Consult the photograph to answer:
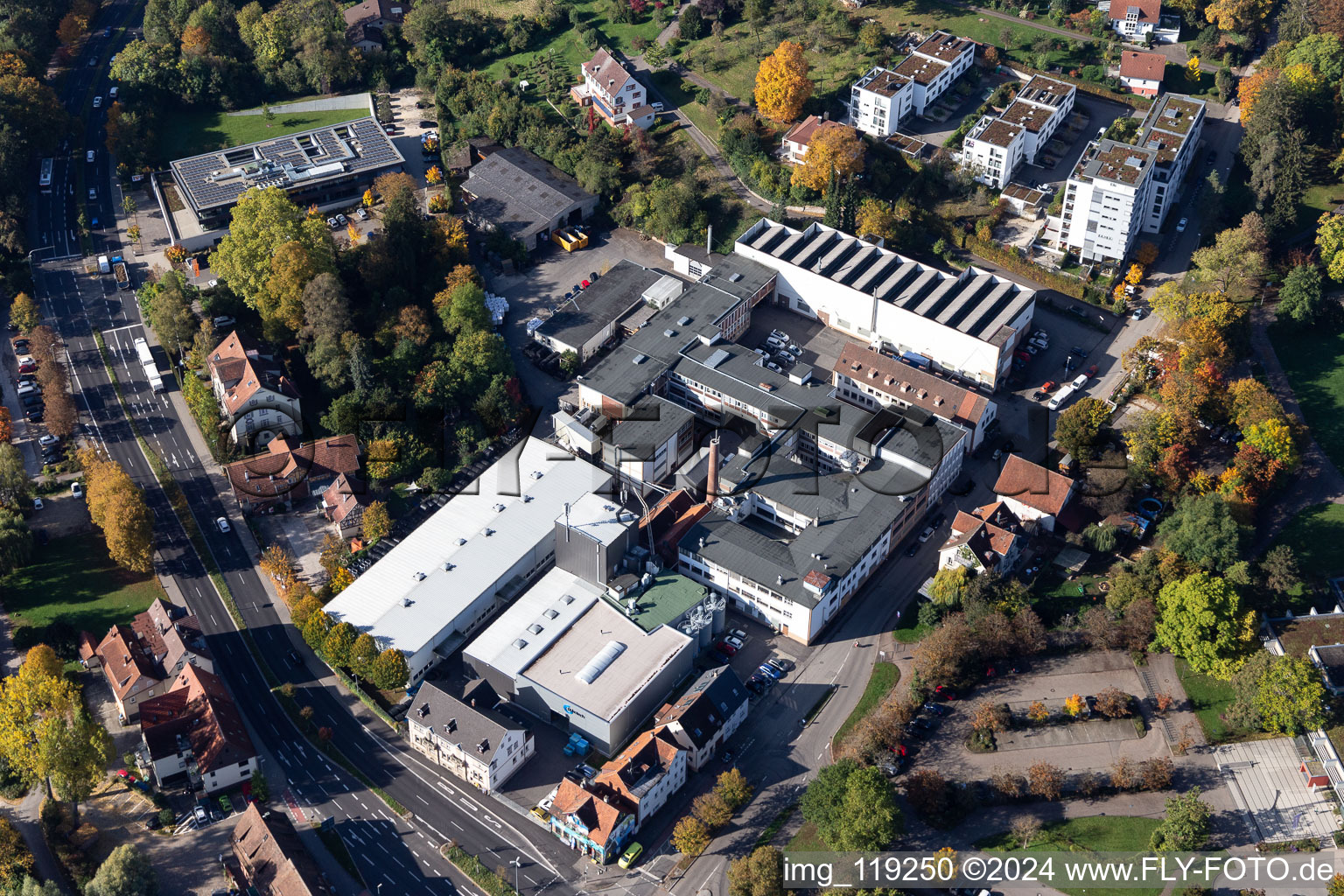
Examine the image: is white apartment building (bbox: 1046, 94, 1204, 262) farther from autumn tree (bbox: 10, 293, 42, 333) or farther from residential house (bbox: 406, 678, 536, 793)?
autumn tree (bbox: 10, 293, 42, 333)

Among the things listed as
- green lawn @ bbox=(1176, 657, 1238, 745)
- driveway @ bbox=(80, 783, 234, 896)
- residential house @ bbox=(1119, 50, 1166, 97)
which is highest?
residential house @ bbox=(1119, 50, 1166, 97)

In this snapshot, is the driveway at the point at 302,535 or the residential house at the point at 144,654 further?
the driveway at the point at 302,535

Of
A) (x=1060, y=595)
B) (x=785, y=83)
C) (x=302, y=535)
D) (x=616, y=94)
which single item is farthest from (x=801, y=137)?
(x=302, y=535)

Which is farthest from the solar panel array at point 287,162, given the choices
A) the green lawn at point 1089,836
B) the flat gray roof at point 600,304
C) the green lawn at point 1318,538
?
the green lawn at point 1318,538

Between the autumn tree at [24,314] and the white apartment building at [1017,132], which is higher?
the white apartment building at [1017,132]

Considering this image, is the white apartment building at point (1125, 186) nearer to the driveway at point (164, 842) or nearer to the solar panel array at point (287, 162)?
the solar panel array at point (287, 162)

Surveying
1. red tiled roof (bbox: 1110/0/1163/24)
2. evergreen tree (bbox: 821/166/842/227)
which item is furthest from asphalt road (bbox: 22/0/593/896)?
red tiled roof (bbox: 1110/0/1163/24)

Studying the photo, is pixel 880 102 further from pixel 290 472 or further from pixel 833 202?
pixel 290 472
